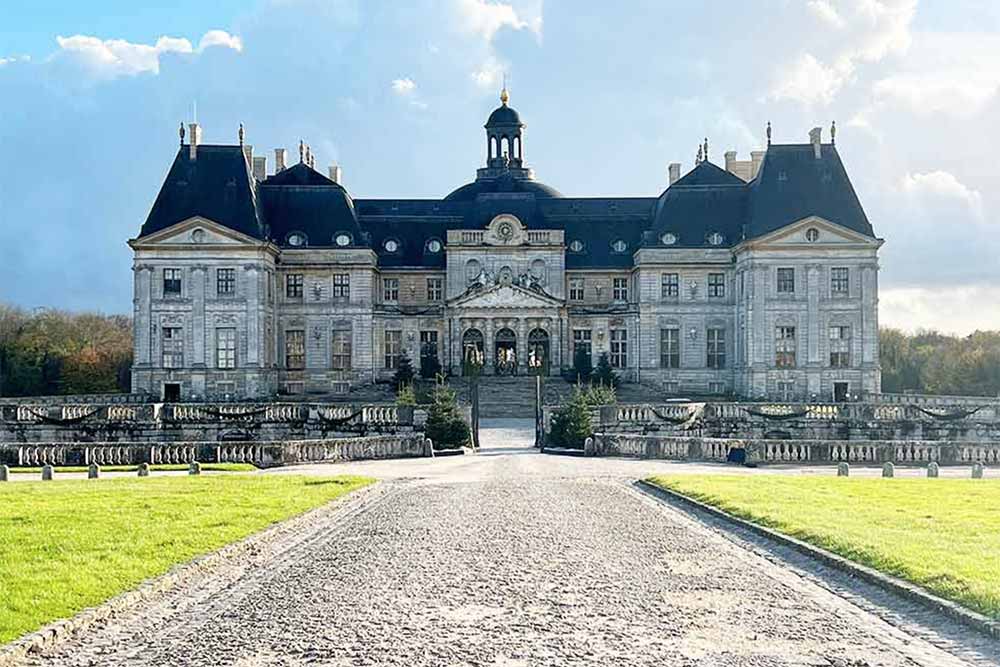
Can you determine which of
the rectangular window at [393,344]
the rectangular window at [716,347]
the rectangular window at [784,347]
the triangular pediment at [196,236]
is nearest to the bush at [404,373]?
the rectangular window at [393,344]

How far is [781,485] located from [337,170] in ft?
186

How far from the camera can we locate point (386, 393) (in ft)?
211

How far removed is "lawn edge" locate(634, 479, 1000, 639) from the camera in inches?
419

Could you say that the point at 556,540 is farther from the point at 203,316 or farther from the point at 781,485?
the point at 203,316

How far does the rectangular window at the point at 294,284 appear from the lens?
70125 mm

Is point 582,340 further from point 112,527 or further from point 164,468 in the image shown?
point 112,527

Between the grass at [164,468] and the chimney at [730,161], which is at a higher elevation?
the chimney at [730,161]

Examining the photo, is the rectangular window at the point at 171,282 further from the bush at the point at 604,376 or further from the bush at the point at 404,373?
the bush at the point at 604,376

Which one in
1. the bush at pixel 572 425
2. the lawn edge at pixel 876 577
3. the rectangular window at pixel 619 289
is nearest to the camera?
the lawn edge at pixel 876 577

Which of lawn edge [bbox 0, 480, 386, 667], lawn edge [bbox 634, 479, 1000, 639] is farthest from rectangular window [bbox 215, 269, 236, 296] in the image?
lawn edge [bbox 634, 479, 1000, 639]

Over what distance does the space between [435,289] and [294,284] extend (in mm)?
8328

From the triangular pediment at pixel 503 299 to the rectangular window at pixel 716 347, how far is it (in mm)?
9817

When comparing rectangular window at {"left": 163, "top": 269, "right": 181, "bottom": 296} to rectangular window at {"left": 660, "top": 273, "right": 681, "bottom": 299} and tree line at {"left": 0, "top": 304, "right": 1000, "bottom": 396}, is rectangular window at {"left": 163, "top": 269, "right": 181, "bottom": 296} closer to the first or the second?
tree line at {"left": 0, "top": 304, "right": 1000, "bottom": 396}

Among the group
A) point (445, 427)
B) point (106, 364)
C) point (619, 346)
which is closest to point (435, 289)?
point (619, 346)
